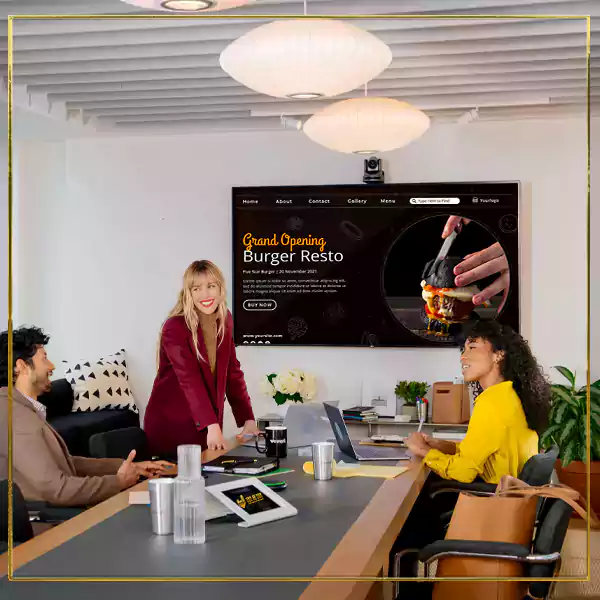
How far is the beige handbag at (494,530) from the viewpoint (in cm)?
193

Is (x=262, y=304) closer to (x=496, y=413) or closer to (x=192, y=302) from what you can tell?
(x=192, y=302)

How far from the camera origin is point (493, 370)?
1851 millimetres

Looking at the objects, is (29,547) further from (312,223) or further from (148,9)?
(148,9)

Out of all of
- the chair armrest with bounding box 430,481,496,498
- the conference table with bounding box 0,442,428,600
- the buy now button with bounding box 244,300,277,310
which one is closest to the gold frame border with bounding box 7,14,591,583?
the conference table with bounding box 0,442,428,600

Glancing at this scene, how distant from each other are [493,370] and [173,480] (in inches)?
29.0

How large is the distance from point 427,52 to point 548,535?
3.72 ft

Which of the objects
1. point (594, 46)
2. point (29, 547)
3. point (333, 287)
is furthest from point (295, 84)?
point (29, 547)

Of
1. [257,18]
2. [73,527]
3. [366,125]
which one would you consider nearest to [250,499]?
[73,527]

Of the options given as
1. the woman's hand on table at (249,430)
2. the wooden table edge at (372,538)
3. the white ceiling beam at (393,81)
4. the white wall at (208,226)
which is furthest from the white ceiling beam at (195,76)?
the wooden table edge at (372,538)

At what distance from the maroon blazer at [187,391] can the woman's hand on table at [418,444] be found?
355 millimetres

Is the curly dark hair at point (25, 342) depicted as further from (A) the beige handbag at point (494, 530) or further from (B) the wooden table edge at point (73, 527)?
(A) the beige handbag at point (494, 530)

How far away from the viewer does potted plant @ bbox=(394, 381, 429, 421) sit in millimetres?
1847

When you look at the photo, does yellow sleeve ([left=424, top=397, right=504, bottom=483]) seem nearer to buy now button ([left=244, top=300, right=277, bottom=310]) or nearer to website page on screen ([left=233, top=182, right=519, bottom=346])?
website page on screen ([left=233, top=182, right=519, bottom=346])

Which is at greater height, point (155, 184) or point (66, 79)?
point (66, 79)
